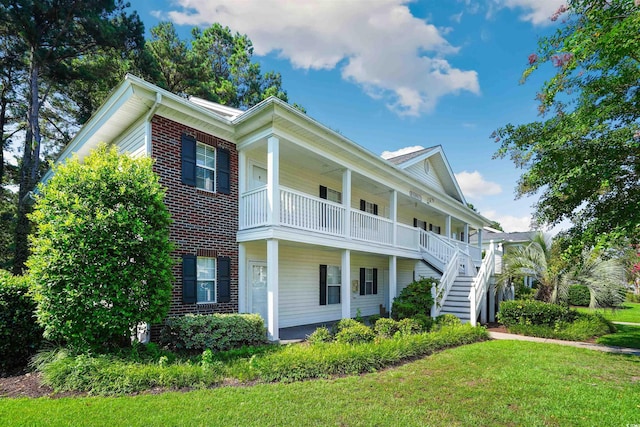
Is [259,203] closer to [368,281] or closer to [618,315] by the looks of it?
[368,281]

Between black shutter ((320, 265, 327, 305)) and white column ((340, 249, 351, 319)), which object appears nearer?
white column ((340, 249, 351, 319))

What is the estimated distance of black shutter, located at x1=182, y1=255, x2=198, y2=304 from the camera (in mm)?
8609

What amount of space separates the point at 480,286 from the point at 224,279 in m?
9.37

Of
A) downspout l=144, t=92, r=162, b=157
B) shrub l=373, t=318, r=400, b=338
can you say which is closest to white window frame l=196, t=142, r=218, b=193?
downspout l=144, t=92, r=162, b=157

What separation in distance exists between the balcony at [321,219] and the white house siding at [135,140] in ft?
9.56

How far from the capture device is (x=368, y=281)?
647 inches

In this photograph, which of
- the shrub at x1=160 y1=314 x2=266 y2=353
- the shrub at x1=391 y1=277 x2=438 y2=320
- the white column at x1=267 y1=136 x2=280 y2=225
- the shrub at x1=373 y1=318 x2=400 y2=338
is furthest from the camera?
the shrub at x1=391 y1=277 x2=438 y2=320

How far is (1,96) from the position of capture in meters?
21.1

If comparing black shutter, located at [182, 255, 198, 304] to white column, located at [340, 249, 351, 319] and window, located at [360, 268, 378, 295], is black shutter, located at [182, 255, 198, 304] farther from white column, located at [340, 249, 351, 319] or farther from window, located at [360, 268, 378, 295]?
window, located at [360, 268, 378, 295]

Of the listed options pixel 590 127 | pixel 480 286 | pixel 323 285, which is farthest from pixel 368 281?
pixel 590 127

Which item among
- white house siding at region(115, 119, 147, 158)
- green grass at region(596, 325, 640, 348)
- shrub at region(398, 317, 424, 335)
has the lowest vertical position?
green grass at region(596, 325, 640, 348)

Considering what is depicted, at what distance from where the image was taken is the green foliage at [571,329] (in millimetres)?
10711

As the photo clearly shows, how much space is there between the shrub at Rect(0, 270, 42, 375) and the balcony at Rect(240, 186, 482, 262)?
500 centimetres

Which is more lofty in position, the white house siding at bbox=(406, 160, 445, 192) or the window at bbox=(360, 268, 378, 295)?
the white house siding at bbox=(406, 160, 445, 192)
